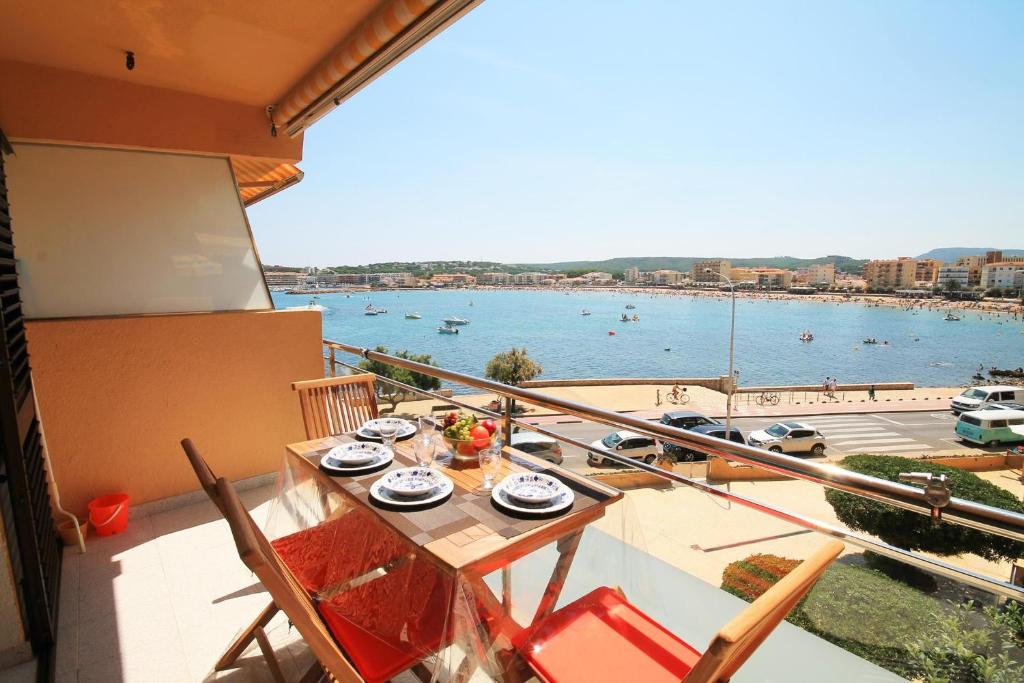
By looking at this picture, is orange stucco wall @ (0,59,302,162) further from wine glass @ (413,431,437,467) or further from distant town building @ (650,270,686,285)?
distant town building @ (650,270,686,285)

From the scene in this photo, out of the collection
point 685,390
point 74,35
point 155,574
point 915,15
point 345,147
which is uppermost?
point 915,15

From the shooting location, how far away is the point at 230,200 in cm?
384

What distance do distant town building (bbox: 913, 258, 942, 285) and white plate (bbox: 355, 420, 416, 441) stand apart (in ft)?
296

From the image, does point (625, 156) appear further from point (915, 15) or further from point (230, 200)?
point (230, 200)

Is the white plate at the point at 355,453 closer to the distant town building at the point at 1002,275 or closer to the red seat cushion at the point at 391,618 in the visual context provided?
the red seat cushion at the point at 391,618

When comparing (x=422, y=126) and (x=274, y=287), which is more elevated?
(x=422, y=126)

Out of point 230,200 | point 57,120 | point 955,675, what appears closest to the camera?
point 955,675

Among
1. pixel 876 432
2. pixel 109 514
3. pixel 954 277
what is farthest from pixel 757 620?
pixel 954 277

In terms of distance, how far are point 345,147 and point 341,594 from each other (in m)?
12.4

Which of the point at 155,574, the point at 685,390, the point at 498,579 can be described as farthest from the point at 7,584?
the point at 685,390

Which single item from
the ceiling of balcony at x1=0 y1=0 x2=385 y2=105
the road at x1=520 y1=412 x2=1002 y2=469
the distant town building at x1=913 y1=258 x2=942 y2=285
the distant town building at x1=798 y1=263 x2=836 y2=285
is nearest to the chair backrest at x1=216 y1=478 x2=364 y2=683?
the ceiling of balcony at x1=0 y1=0 x2=385 y2=105

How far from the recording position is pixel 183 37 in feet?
8.09

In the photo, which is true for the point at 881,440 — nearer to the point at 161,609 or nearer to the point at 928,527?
the point at 928,527

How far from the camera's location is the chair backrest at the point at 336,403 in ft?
8.70
